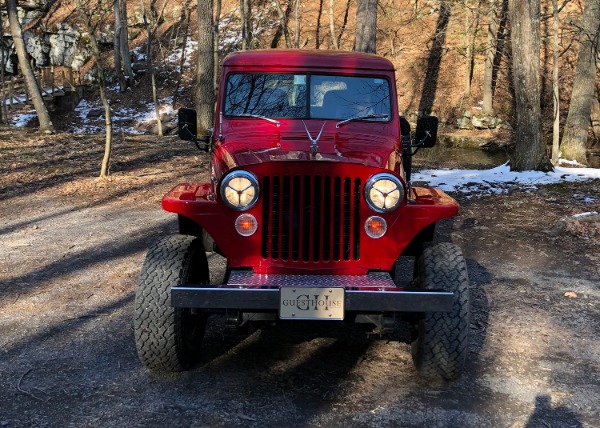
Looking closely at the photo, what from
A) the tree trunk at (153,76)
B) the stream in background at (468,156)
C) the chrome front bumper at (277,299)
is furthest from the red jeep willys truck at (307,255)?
the tree trunk at (153,76)

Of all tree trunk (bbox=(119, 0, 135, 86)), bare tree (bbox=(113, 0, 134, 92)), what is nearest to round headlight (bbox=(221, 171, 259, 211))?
bare tree (bbox=(113, 0, 134, 92))

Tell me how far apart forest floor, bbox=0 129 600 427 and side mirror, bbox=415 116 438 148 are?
1480 mm

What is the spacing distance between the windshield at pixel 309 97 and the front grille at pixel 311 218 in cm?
Answer: 120

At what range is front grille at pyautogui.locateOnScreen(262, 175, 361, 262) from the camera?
3.73m

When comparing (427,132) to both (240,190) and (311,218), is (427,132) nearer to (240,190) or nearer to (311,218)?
(311,218)

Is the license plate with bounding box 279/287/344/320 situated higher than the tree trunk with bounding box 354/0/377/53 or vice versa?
the tree trunk with bounding box 354/0/377/53

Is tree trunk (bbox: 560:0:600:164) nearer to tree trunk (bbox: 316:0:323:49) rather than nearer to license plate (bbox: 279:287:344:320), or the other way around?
license plate (bbox: 279:287:344:320)

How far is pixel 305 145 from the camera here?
163 inches

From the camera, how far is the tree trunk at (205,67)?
1641 cm

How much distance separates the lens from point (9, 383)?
374 centimetres

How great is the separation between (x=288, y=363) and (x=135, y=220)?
486 centimetres

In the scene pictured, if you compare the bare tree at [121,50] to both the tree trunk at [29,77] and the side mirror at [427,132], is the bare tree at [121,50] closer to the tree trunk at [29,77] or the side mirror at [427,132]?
the tree trunk at [29,77]

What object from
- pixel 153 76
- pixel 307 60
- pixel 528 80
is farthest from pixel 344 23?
pixel 307 60

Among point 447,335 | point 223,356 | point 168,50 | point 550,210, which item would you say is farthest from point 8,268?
point 168,50
